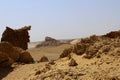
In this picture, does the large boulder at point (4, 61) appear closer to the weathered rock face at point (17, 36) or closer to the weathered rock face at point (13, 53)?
the weathered rock face at point (13, 53)

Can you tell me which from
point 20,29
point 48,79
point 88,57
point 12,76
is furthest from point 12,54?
point 48,79

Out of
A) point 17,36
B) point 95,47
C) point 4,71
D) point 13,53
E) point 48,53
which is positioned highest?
point 17,36

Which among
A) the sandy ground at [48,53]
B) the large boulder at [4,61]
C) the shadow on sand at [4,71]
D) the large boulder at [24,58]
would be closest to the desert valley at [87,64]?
the shadow on sand at [4,71]

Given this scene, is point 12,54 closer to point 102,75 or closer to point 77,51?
point 77,51

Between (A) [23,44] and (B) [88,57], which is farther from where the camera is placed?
(A) [23,44]

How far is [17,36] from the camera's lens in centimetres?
1936

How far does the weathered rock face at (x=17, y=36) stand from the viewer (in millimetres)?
18859

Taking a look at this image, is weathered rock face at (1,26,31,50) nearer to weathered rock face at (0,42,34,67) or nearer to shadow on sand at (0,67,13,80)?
weathered rock face at (0,42,34,67)

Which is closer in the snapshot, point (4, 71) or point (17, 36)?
point (4, 71)

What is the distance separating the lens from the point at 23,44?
19.6 metres

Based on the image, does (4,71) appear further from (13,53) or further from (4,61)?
(13,53)

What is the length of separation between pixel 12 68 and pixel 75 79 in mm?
6008

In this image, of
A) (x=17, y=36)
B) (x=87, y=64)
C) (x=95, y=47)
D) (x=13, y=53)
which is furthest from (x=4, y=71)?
(x=17, y=36)

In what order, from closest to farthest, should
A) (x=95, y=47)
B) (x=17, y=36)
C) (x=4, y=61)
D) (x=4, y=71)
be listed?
(x=95, y=47) → (x=4, y=71) → (x=4, y=61) → (x=17, y=36)
